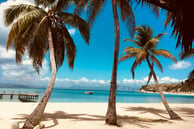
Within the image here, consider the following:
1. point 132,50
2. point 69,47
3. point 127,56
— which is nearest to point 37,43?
point 69,47

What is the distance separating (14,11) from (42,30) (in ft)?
5.78

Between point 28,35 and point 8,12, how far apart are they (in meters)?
1.62

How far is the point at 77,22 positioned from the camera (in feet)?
29.7

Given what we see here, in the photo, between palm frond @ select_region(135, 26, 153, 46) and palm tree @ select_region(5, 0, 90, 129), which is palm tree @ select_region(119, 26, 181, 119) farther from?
palm tree @ select_region(5, 0, 90, 129)

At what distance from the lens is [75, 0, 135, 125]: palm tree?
6.52 m

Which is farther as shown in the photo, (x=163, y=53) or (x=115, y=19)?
(x=163, y=53)

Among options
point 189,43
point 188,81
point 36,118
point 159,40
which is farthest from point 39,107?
point 188,81

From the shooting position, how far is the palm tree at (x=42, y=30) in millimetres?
7604

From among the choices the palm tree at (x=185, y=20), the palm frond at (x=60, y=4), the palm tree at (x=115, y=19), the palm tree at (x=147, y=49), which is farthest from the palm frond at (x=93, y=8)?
the palm tree at (x=185, y=20)

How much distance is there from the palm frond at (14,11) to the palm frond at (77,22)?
1.75 metres

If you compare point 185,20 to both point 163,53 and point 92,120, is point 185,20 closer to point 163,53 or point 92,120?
point 92,120

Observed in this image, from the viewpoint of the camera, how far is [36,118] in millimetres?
6121

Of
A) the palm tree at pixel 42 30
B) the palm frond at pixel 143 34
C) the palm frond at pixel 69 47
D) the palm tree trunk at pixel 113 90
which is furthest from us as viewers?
the palm frond at pixel 143 34

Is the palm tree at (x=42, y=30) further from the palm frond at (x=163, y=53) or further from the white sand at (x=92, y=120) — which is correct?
the palm frond at (x=163, y=53)
